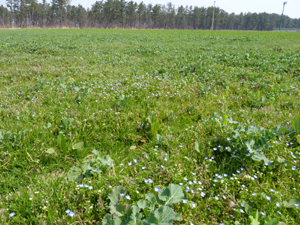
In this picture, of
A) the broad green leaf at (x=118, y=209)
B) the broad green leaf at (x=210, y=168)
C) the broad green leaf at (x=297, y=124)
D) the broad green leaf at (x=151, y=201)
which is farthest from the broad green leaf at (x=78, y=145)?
the broad green leaf at (x=297, y=124)

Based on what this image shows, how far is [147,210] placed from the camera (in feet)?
5.34

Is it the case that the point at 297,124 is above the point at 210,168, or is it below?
above

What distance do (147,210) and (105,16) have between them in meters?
122

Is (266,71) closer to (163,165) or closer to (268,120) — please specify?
(268,120)

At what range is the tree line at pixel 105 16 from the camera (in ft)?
320

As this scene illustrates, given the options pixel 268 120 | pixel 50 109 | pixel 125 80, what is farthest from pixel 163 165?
pixel 125 80

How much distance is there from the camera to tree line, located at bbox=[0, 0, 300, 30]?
320 ft

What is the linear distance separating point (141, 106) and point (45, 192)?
2589mm

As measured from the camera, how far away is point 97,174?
221 centimetres

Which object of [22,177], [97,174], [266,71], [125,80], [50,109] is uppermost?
[266,71]

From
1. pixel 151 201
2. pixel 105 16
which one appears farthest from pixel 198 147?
pixel 105 16

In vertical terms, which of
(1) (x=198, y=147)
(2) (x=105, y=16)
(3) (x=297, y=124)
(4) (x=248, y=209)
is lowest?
(4) (x=248, y=209)

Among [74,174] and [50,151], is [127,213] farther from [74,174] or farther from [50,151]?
[50,151]

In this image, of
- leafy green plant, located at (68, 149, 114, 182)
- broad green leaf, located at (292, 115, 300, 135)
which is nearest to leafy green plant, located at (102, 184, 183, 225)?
leafy green plant, located at (68, 149, 114, 182)
